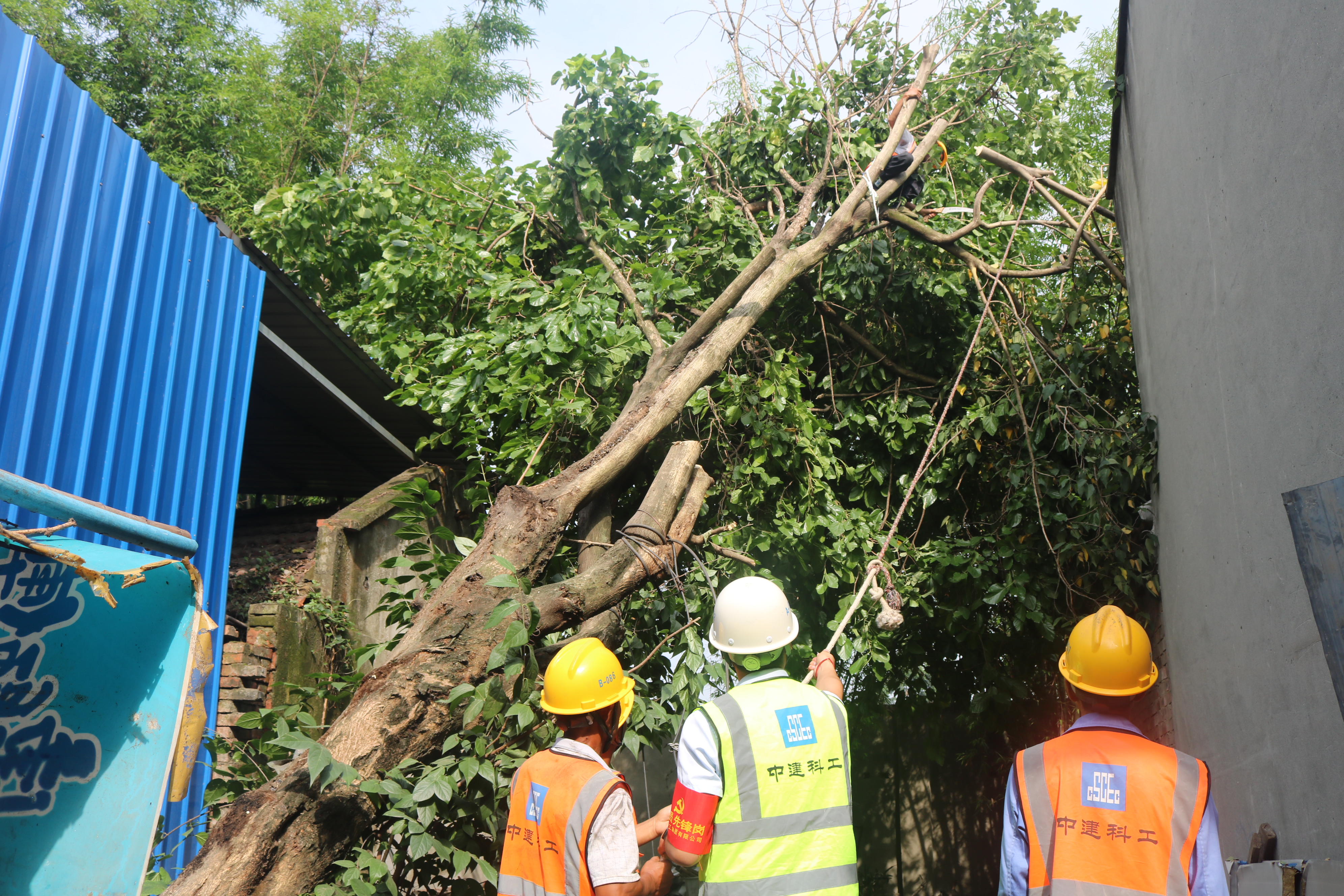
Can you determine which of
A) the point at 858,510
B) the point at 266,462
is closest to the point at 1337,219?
the point at 858,510

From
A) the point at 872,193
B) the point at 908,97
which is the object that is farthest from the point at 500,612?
the point at 908,97

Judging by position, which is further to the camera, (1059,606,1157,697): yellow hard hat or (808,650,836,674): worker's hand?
(808,650,836,674): worker's hand

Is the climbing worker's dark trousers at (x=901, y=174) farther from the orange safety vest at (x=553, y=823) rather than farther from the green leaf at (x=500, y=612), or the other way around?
the orange safety vest at (x=553, y=823)

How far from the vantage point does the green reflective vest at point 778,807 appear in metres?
2.36

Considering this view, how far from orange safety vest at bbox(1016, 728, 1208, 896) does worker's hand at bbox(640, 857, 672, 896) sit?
954 millimetres

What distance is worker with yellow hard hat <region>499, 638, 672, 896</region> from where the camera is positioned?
7.88 feet

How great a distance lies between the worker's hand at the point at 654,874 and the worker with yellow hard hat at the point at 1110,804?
89cm

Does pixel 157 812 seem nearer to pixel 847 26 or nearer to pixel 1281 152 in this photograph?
pixel 1281 152

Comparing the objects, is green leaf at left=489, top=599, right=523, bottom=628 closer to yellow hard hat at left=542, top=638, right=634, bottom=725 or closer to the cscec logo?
yellow hard hat at left=542, top=638, right=634, bottom=725

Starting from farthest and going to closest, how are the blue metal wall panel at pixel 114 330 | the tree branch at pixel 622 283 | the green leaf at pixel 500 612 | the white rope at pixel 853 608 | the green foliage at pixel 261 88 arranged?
the green foliage at pixel 261 88 → the tree branch at pixel 622 283 → the blue metal wall panel at pixel 114 330 → the green leaf at pixel 500 612 → the white rope at pixel 853 608

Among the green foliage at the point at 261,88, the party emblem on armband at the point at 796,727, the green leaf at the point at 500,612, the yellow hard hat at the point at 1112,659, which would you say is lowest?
the party emblem on armband at the point at 796,727

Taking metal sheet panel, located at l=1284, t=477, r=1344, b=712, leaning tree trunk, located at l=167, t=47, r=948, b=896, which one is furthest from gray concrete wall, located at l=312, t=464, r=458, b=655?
metal sheet panel, located at l=1284, t=477, r=1344, b=712

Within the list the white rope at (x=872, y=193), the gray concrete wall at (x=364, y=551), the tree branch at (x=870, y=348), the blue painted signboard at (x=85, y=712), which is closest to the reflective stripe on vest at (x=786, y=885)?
the blue painted signboard at (x=85, y=712)

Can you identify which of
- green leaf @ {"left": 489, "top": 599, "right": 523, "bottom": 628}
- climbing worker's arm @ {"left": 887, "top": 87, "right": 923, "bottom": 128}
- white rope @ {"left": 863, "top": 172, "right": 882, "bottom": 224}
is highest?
climbing worker's arm @ {"left": 887, "top": 87, "right": 923, "bottom": 128}
